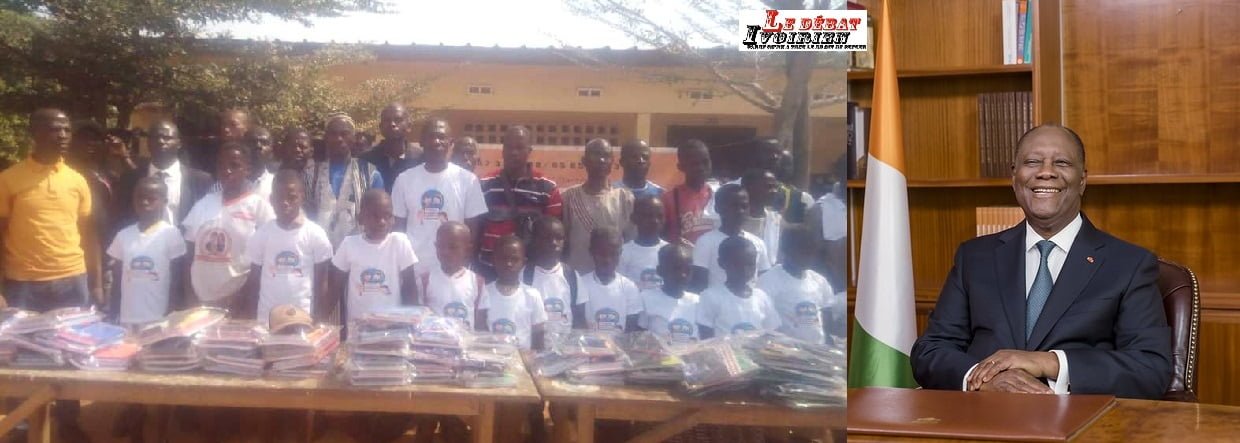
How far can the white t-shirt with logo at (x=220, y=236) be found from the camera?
0.62m

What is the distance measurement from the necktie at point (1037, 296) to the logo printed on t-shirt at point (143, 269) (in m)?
1.88

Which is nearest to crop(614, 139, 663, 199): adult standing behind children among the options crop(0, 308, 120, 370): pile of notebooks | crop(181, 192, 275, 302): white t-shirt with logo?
crop(181, 192, 275, 302): white t-shirt with logo

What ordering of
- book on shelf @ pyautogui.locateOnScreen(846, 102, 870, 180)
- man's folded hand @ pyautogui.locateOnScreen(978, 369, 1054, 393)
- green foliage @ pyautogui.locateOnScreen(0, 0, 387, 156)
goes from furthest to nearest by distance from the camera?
book on shelf @ pyautogui.locateOnScreen(846, 102, 870, 180) < man's folded hand @ pyautogui.locateOnScreen(978, 369, 1054, 393) < green foliage @ pyautogui.locateOnScreen(0, 0, 387, 156)

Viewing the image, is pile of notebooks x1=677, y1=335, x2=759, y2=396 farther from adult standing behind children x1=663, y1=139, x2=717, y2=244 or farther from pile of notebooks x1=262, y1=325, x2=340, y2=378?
pile of notebooks x1=262, y1=325, x2=340, y2=378

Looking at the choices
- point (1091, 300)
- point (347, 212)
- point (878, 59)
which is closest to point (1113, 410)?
point (1091, 300)

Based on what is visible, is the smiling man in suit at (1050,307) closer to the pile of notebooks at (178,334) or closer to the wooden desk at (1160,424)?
the wooden desk at (1160,424)

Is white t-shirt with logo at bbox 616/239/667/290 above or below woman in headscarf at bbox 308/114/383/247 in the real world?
below

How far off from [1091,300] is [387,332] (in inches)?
71.8

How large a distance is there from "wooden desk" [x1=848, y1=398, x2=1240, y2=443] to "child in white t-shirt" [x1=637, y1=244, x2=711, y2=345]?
46 cm

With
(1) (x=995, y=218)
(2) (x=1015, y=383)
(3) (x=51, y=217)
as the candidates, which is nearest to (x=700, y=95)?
(3) (x=51, y=217)

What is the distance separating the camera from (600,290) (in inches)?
24.9

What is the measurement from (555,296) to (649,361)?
0.07 m

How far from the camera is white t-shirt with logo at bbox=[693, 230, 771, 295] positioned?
63cm

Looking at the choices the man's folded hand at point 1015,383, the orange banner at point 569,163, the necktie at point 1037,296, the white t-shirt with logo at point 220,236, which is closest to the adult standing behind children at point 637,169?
the orange banner at point 569,163
